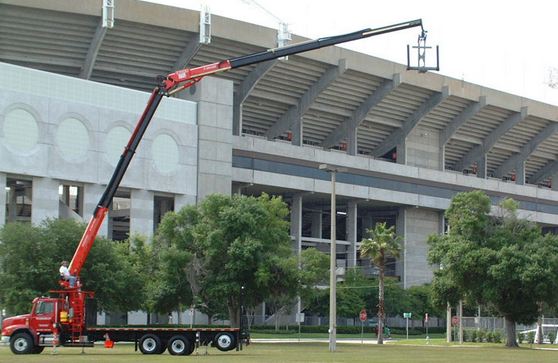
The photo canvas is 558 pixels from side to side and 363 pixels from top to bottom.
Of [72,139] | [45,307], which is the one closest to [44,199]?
[72,139]

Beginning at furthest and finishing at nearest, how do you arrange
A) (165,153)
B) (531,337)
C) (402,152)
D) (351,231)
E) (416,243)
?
(416,243) → (402,152) → (351,231) → (165,153) → (531,337)

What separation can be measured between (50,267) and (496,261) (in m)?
31.5

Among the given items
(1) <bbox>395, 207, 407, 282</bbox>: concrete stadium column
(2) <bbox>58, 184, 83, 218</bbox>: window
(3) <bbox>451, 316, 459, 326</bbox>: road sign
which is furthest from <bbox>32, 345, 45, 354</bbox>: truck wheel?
(1) <bbox>395, 207, 407, 282</bbox>: concrete stadium column

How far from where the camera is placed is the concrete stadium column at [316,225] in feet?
445

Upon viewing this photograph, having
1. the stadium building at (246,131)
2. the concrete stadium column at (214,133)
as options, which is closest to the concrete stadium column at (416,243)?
the stadium building at (246,131)

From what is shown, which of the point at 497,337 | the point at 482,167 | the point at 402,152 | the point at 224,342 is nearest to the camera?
the point at 224,342

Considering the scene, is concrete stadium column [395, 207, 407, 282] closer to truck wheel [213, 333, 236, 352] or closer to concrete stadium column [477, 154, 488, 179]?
concrete stadium column [477, 154, 488, 179]

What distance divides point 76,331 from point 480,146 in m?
98.6

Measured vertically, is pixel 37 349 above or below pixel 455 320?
below

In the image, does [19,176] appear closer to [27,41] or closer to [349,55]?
Result: [27,41]

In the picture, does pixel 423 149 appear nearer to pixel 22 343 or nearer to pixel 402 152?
pixel 402 152

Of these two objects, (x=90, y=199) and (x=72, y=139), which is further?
(x=90, y=199)

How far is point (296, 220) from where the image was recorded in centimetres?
12481

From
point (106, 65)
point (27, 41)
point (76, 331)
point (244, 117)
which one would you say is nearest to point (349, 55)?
point (244, 117)
